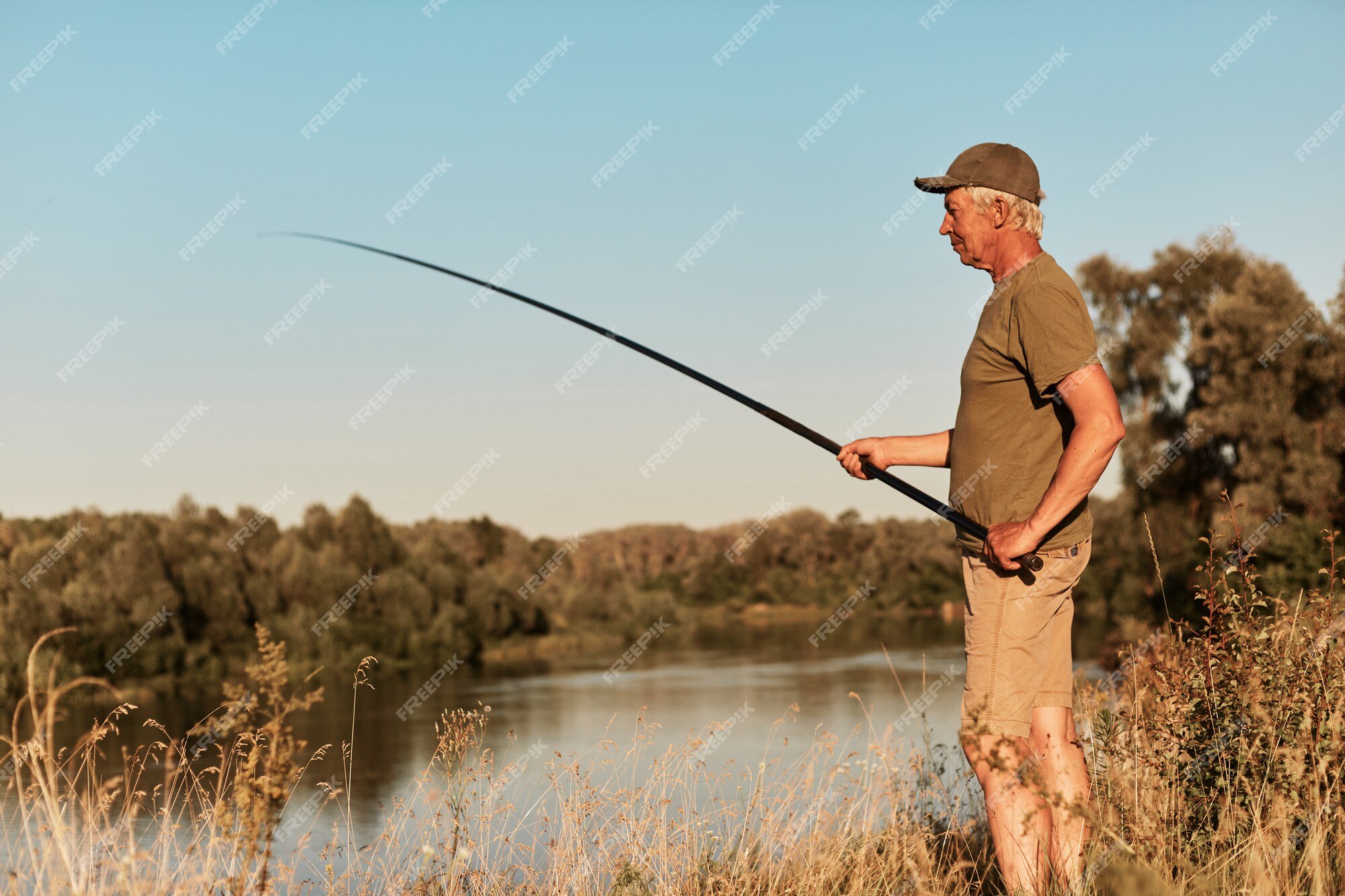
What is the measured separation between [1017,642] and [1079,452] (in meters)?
0.39

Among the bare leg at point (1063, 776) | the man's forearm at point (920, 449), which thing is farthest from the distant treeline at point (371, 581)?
the bare leg at point (1063, 776)

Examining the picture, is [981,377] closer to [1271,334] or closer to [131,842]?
[131,842]

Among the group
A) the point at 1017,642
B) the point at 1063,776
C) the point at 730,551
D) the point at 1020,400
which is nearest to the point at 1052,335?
the point at 1020,400

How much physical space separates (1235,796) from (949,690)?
20651 millimetres

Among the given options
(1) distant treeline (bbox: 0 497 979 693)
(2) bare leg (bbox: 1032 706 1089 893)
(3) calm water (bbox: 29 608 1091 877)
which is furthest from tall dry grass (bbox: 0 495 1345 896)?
(1) distant treeline (bbox: 0 497 979 693)

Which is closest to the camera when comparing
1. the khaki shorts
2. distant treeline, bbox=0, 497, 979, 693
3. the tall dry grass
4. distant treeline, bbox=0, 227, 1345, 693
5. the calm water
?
the tall dry grass

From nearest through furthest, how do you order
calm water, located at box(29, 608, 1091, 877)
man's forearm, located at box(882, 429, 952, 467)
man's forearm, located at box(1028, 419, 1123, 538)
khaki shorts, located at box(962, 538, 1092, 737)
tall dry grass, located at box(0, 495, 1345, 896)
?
tall dry grass, located at box(0, 495, 1345, 896), man's forearm, located at box(1028, 419, 1123, 538), khaki shorts, located at box(962, 538, 1092, 737), man's forearm, located at box(882, 429, 952, 467), calm water, located at box(29, 608, 1091, 877)

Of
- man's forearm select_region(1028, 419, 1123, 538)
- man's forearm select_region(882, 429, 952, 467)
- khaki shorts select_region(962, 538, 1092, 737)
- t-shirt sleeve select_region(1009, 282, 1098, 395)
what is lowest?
khaki shorts select_region(962, 538, 1092, 737)

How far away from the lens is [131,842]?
192 cm

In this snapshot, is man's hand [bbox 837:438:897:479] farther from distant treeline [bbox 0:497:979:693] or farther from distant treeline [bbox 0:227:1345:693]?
distant treeline [bbox 0:497:979:693]

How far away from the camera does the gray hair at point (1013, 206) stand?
2357 millimetres

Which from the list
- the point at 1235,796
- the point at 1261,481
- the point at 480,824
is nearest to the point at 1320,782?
the point at 1235,796

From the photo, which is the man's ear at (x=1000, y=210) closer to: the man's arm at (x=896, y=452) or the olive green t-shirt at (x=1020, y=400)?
the olive green t-shirt at (x=1020, y=400)

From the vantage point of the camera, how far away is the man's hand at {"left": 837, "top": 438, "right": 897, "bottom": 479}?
278cm
